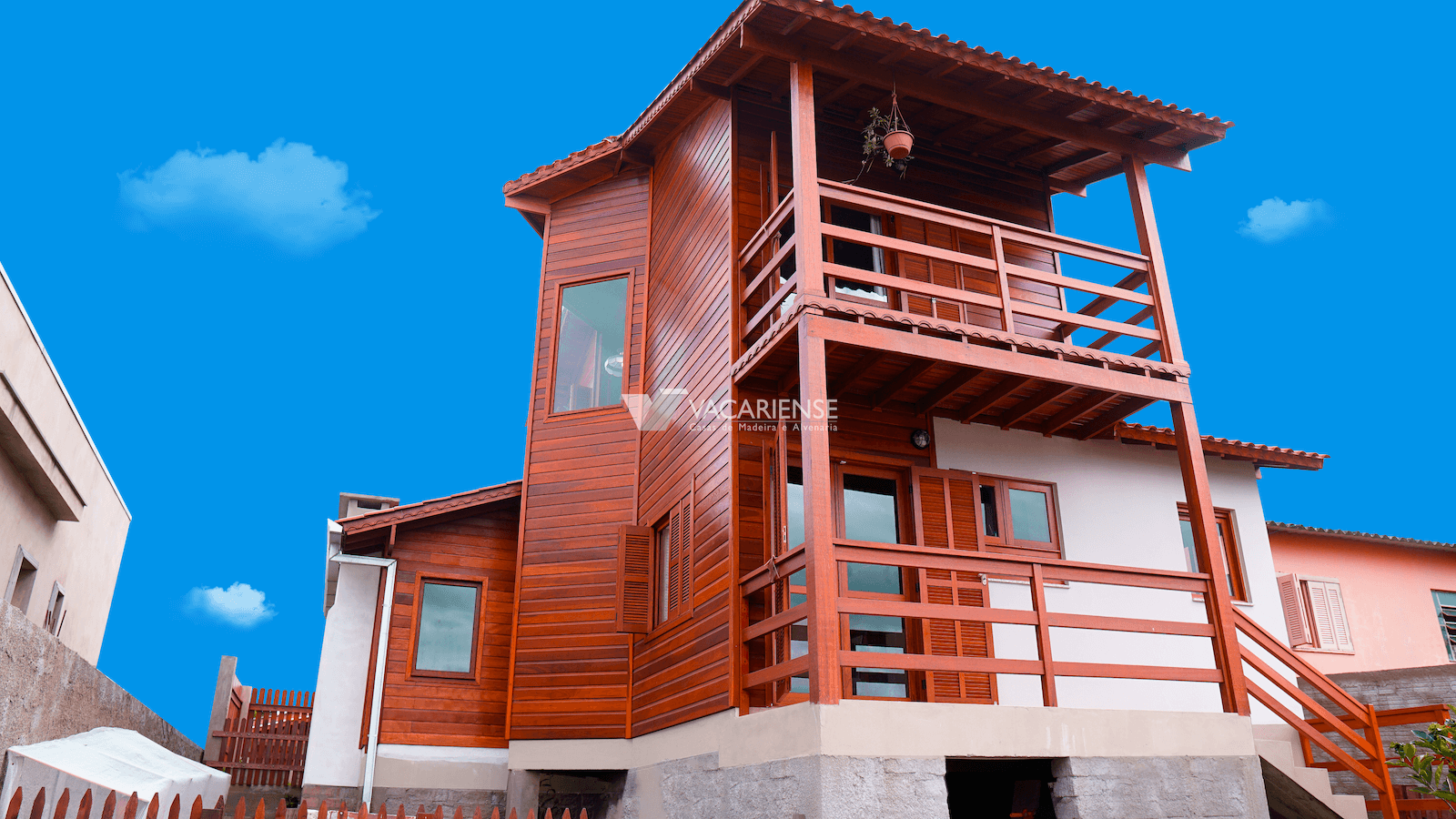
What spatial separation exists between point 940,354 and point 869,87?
362 cm

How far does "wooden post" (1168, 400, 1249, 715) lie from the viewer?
8.77 m

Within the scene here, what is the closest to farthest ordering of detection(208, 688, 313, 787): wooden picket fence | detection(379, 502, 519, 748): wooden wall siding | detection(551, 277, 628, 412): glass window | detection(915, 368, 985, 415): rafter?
detection(915, 368, 985, 415): rafter → detection(379, 502, 519, 748): wooden wall siding → detection(551, 277, 628, 412): glass window → detection(208, 688, 313, 787): wooden picket fence

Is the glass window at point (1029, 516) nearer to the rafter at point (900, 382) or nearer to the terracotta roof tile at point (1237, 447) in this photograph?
the terracotta roof tile at point (1237, 447)

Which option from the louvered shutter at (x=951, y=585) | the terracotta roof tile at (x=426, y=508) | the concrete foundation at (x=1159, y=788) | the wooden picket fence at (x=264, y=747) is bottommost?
the concrete foundation at (x=1159, y=788)

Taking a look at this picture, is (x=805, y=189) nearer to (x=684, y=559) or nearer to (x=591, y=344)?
(x=684, y=559)

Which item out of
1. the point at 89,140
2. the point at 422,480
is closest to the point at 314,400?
the point at 422,480

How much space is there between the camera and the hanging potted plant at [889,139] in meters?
9.90

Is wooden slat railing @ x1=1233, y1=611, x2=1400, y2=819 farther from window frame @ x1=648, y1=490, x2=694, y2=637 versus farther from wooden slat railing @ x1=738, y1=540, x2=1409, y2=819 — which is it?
window frame @ x1=648, y1=490, x2=694, y2=637

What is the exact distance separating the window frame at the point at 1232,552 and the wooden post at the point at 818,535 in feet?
21.0

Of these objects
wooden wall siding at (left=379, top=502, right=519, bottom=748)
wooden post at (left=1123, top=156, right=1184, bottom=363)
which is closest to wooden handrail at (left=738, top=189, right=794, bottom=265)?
wooden post at (left=1123, top=156, right=1184, bottom=363)

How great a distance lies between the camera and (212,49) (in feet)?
357

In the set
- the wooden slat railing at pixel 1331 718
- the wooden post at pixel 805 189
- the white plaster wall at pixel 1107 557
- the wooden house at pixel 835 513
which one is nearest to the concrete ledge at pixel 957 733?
the wooden house at pixel 835 513

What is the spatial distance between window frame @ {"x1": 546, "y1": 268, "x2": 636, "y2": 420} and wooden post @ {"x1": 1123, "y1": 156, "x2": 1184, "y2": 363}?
6.21 metres

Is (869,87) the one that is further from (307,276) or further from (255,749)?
(307,276)
